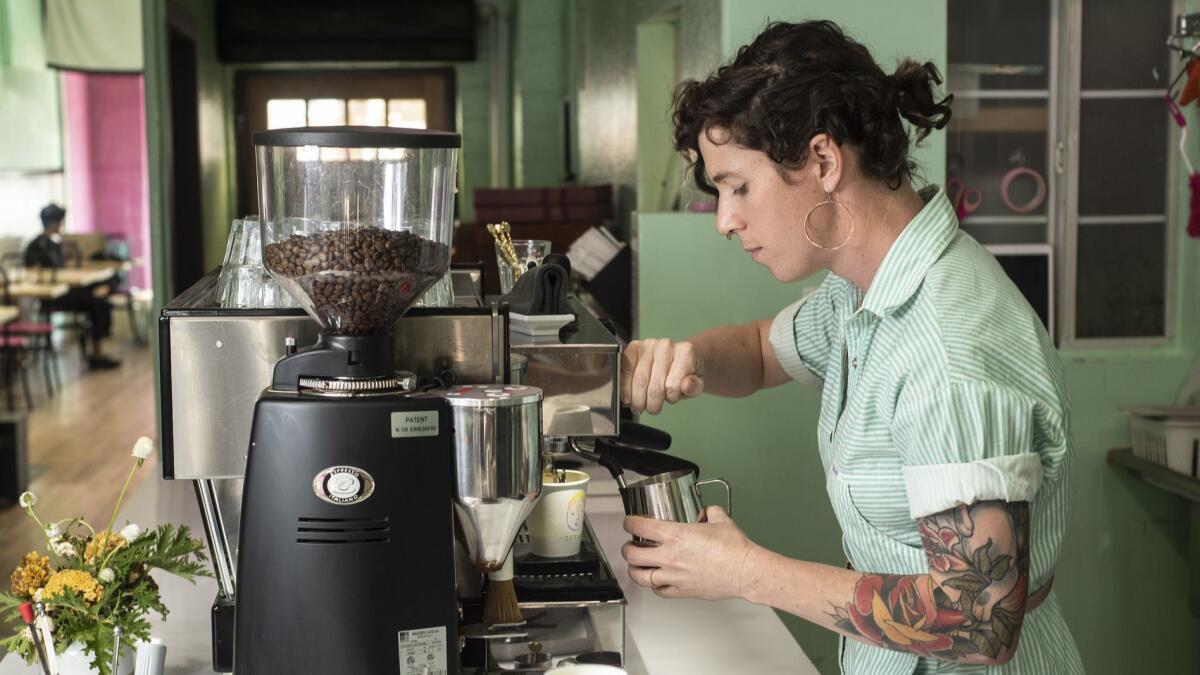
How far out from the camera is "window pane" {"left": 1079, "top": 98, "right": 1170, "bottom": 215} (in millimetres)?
3850

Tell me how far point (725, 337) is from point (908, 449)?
760 millimetres

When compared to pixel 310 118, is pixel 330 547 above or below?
below

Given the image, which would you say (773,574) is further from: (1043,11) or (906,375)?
(1043,11)

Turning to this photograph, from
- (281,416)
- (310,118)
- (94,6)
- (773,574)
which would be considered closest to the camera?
(281,416)

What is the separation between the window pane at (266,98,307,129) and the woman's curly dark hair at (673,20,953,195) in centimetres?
956

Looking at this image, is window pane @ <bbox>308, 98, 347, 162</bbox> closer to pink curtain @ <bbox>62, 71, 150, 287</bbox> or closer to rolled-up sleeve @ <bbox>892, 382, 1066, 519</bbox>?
pink curtain @ <bbox>62, 71, 150, 287</bbox>

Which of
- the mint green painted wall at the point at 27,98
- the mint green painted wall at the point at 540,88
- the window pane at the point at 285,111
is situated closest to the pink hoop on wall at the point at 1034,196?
the mint green painted wall at the point at 540,88

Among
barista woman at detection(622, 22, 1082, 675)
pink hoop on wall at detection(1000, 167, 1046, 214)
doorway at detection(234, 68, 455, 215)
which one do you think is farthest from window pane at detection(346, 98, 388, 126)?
barista woman at detection(622, 22, 1082, 675)

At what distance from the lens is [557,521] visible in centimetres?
154

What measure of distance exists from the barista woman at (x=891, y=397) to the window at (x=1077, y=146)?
2.52 metres

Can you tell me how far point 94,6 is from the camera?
7.57 meters

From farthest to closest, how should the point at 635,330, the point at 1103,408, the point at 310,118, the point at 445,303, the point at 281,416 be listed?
1. the point at 310,118
2. the point at 1103,408
3. the point at 635,330
4. the point at 445,303
5. the point at 281,416

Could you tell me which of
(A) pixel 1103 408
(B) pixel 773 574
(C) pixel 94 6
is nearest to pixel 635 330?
(A) pixel 1103 408

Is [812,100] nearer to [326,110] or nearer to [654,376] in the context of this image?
[654,376]
